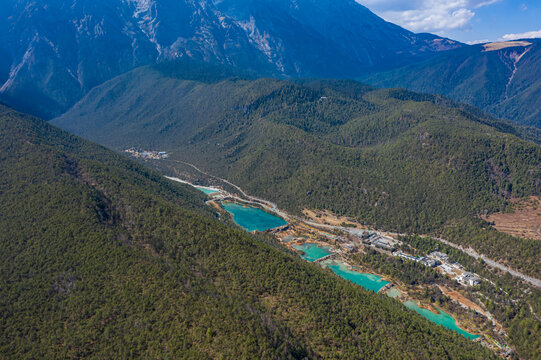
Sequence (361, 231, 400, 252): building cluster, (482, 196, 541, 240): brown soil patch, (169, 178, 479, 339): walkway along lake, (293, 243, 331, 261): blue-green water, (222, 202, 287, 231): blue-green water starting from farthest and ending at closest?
1. (222, 202, 287, 231): blue-green water
2. (361, 231, 400, 252): building cluster
3. (293, 243, 331, 261): blue-green water
4. (482, 196, 541, 240): brown soil patch
5. (169, 178, 479, 339): walkway along lake

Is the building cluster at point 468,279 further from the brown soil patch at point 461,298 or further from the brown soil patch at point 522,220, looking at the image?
the brown soil patch at point 522,220

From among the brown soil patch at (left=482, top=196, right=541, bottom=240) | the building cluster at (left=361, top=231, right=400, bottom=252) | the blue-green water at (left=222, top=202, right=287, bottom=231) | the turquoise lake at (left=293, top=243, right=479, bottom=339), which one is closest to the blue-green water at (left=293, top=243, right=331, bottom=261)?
the turquoise lake at (left=293, top=243, right=479, bottom=339)

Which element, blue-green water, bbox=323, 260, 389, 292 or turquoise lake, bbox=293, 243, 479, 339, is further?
blue-green water, bbox=323, 260, 389, 292

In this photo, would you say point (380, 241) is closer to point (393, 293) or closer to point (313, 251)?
point (313, 251)

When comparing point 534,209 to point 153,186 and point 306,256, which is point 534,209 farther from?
point 153,186

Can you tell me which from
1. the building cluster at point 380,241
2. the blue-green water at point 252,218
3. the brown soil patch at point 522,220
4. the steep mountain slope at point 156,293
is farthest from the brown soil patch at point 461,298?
the blue-green water at point 252,218

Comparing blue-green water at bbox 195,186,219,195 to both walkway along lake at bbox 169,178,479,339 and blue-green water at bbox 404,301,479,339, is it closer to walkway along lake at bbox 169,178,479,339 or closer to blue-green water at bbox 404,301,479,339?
walkway along lake at bbox 169,178,479,339
